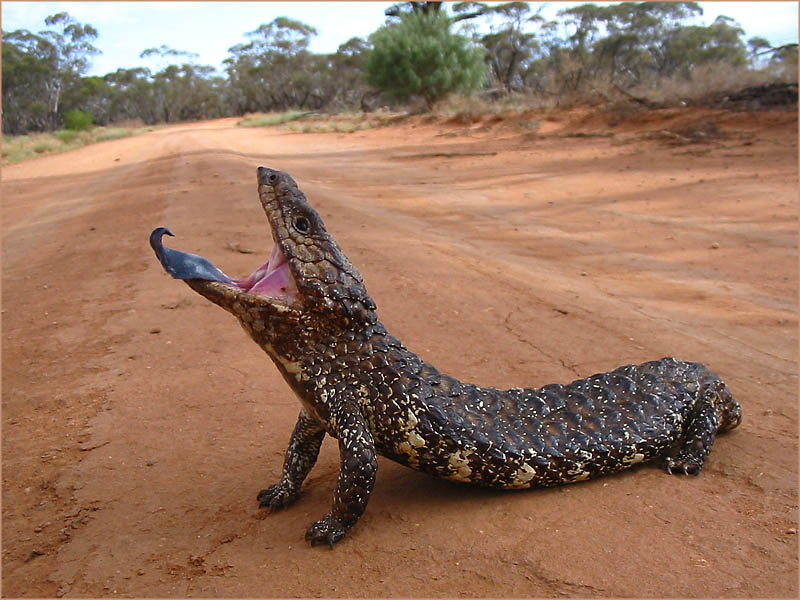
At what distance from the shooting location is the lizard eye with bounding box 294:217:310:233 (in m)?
3.02

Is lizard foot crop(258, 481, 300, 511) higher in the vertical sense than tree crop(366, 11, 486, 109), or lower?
lower

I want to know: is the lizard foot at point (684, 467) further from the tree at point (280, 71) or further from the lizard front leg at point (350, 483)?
the tree at point (280, 71)

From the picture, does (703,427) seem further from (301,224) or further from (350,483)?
(301,224)

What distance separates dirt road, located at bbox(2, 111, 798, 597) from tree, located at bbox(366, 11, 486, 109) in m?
19.9

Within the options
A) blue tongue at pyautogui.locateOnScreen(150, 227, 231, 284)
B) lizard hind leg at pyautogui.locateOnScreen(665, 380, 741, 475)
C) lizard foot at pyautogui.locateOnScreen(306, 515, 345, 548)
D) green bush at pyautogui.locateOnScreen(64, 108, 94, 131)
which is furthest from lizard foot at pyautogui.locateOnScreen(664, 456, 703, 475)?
green bush at pyautogui.locateOnScreen(64, 108, 94, 131)

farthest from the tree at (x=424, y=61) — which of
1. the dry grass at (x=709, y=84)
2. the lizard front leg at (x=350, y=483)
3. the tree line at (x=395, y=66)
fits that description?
the lizard front leg at (x=350, y=483)

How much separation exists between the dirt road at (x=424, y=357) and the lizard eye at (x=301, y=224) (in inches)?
51.3

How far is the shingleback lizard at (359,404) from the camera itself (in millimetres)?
2949

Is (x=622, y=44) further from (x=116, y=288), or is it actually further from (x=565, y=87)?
(x=116, y=288)

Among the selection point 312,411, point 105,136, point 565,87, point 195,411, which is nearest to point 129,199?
point 195,411

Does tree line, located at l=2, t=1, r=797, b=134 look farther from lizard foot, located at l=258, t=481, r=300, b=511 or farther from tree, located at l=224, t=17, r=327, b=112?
lizard foot, located at l=258, t=481, r=300, b=511

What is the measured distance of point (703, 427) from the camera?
11.5 ft

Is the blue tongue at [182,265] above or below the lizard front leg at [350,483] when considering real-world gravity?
above

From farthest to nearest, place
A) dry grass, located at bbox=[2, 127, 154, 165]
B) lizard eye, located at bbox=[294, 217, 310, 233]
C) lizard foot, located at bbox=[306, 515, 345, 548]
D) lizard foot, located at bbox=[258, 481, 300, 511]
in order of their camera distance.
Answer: dry grass, located at bbox=[2, 127, 154, 165] → lizard foot, located at bbox=[258, 481, 300, 511] → lizard eye, located at bbox=[294, 217, 310, 233] → lizard foot, located at bbox=[306, 515, 345, 548]
